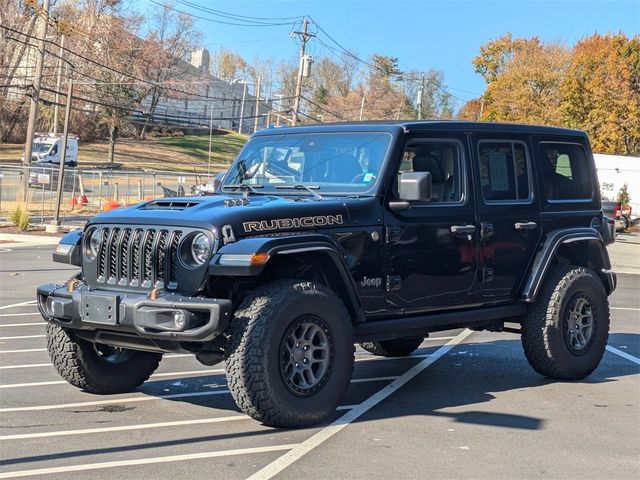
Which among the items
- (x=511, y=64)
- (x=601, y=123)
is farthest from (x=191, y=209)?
(x=511, y=64)

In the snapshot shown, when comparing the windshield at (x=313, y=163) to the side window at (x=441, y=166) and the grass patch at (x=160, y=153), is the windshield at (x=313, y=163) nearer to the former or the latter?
the side window at (x=441, y=166)

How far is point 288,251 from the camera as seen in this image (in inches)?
232

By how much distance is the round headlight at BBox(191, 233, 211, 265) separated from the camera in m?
5.79

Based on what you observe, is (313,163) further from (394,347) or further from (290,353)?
(394,347)

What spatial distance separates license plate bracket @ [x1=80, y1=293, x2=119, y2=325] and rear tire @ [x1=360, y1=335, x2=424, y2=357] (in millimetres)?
3611

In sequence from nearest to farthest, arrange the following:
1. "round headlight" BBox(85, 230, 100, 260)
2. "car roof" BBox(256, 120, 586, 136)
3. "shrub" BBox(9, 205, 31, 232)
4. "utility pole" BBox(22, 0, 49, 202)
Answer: "round headlight" BBox(85, 230, 100, 260)
"car roof" BBox(256, 120, 586, 136)
"shrub" BBox(9, 205, 31, 232)
"utility pole" BBox(22, 0, 49, 202)

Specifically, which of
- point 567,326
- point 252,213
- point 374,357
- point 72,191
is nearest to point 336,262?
point 252,213

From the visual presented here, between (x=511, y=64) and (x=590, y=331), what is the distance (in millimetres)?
63860

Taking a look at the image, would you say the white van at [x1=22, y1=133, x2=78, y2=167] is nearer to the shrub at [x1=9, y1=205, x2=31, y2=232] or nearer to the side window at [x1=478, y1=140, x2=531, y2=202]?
the shrub at [x1=9, y1=205, x2=31, y2=232]

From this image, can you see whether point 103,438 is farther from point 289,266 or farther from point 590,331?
point 590,331

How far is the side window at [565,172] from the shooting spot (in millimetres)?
8195

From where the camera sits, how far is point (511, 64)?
69.2 m

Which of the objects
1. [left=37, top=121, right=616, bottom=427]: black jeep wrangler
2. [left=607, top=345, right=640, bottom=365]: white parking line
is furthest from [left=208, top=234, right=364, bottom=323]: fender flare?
[left=607, top=345, right=640, bottom=365]: white parking line

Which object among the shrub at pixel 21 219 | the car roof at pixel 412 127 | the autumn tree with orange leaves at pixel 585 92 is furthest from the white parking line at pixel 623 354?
the autumn tree with orange leaves at pixel 585 92
